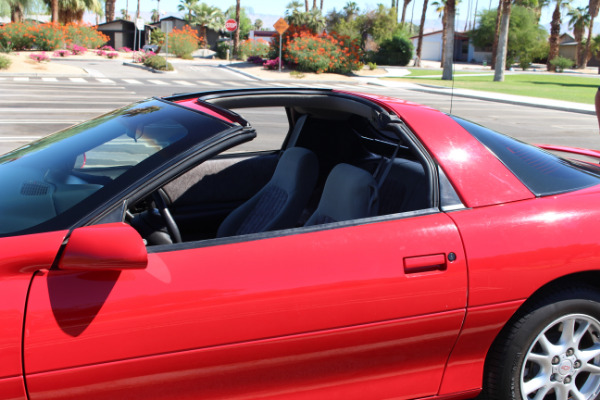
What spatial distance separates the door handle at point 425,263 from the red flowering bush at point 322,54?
33.2 meters

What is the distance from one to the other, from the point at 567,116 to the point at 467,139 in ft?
54.9

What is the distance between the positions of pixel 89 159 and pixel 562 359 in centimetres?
217

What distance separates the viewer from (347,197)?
278cm

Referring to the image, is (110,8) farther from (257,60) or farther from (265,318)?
(265,318)

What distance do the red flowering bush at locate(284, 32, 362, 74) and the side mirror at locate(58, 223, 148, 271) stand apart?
33617mm

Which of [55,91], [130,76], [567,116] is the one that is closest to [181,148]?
[567,116]

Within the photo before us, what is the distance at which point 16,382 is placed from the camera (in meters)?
1.74

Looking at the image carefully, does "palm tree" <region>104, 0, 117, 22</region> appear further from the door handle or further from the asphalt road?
the door handle

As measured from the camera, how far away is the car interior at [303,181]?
9.09 ft

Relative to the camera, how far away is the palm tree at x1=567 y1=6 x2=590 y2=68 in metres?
65.6

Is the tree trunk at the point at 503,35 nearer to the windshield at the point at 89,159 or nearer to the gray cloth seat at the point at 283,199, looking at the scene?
the gray cloth seat at the point at 283,199

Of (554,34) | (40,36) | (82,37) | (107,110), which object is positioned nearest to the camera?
(107,110)

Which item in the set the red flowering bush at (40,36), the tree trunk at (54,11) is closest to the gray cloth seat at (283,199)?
the red flowering bush at (40,36)

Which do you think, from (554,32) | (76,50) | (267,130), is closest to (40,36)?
(76,50)
